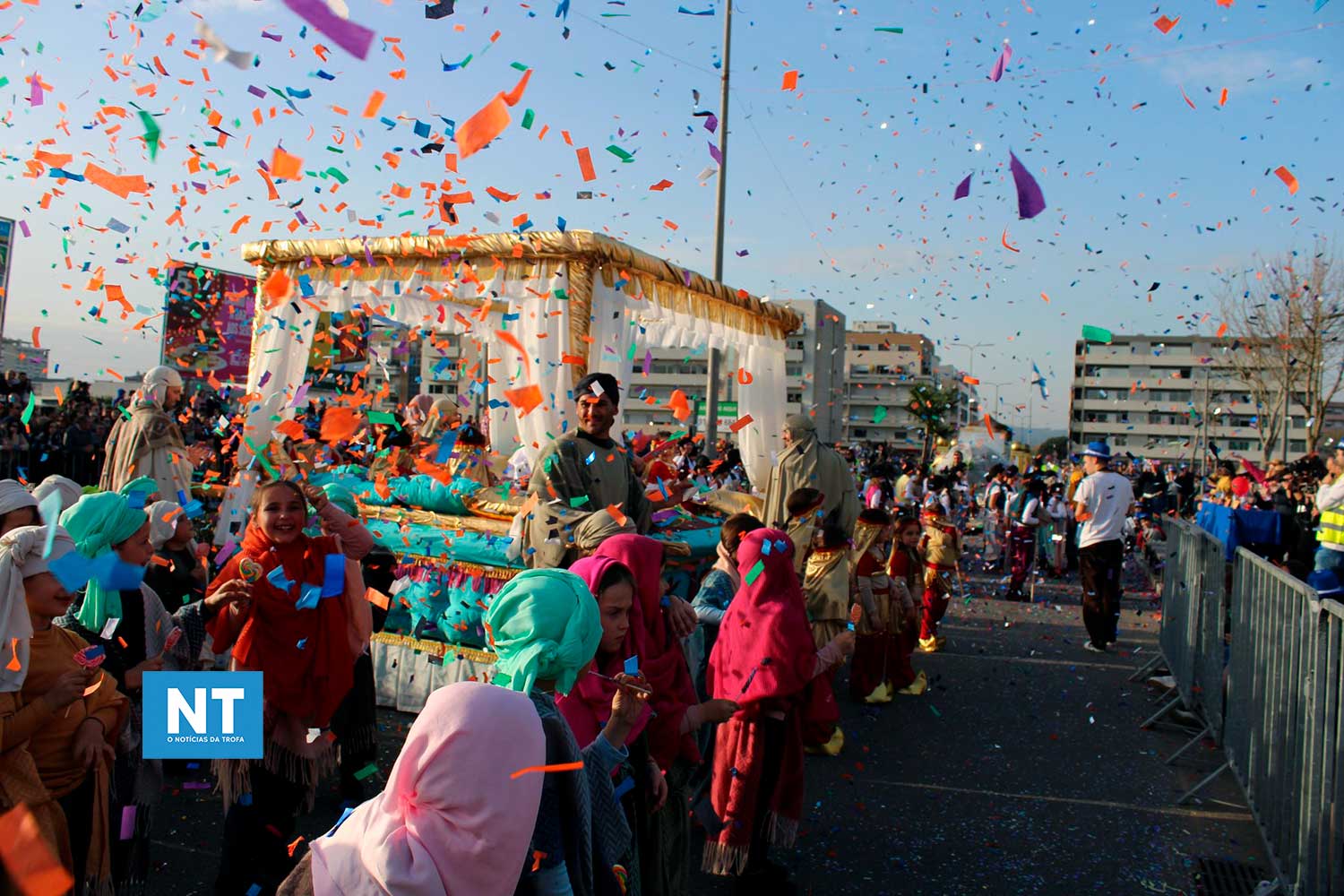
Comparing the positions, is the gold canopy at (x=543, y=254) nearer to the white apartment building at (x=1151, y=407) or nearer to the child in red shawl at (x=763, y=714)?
the child in red shawl at (x=763, y=714)

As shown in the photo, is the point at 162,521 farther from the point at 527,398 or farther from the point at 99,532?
the point at 527,398

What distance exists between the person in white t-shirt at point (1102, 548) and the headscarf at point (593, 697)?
738cm

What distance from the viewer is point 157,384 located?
7.82 m

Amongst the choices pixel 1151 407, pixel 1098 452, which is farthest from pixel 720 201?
pixel 1151 407

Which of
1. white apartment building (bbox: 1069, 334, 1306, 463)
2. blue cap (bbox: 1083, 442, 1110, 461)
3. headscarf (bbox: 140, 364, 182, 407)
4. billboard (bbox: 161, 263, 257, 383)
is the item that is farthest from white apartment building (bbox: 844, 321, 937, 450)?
headscarf (bbox: 140, 364, 182, 407)

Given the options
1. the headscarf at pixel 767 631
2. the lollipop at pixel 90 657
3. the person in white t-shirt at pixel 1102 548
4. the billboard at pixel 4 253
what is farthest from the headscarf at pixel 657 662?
the billboard at pixel 4 253

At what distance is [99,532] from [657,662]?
2112mm

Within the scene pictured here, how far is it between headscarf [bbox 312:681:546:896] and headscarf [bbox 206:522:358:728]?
2.02 meters

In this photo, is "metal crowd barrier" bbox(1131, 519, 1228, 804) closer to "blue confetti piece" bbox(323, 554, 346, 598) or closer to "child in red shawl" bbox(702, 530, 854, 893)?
"child in red shawl" bbox(702, 530, 854, 893)

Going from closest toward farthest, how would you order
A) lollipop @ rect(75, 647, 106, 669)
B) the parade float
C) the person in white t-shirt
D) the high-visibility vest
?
lollipop @ rect(75, 647, 106, 669), the parade float, the high-visibility vest, the person in white t-shirt

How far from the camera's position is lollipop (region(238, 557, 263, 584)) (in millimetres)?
3645

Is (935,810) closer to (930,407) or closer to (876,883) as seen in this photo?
(876,883)

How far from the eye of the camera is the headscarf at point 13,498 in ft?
11.5

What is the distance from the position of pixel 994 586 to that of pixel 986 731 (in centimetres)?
708
